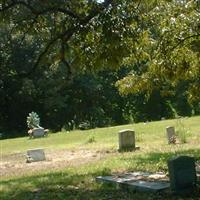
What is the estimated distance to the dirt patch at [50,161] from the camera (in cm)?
1588

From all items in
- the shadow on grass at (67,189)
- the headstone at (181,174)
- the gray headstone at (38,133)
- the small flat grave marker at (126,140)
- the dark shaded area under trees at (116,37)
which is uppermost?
the dark shaded area under trees at (116,37)

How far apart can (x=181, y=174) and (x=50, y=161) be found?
879 cm

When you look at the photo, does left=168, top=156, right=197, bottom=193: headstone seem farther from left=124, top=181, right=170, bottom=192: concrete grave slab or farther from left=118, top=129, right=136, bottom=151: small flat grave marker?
left=118, top=129, right=136, bottom=151: small flat grave marker

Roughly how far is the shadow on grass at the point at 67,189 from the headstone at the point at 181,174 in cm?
17

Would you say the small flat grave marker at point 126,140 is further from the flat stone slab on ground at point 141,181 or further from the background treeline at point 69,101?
the background treeline at point 69,101

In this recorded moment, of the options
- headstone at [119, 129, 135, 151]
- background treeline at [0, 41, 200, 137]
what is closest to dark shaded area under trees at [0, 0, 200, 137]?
headstone at [119, 129, 135, 151]

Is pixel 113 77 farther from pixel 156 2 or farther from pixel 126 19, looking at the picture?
pixel 126 19

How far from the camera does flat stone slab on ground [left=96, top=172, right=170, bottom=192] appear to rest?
32.4ft

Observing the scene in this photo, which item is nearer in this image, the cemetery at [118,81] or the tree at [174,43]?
the cemetery at [118,81]

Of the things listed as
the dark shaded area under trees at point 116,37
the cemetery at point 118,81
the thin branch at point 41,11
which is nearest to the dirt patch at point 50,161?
the cemetery at point 118,81

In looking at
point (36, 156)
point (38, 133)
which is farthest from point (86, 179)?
point (38, 133)

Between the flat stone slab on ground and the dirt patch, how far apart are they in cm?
430

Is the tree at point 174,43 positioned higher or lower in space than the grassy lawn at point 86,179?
higher

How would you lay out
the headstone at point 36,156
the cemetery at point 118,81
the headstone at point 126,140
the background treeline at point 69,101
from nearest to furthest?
the cemetery at point 118,81 → the headstone at point 36,156 → the headstone at point 126,140 → the background treeline at point 69,101
